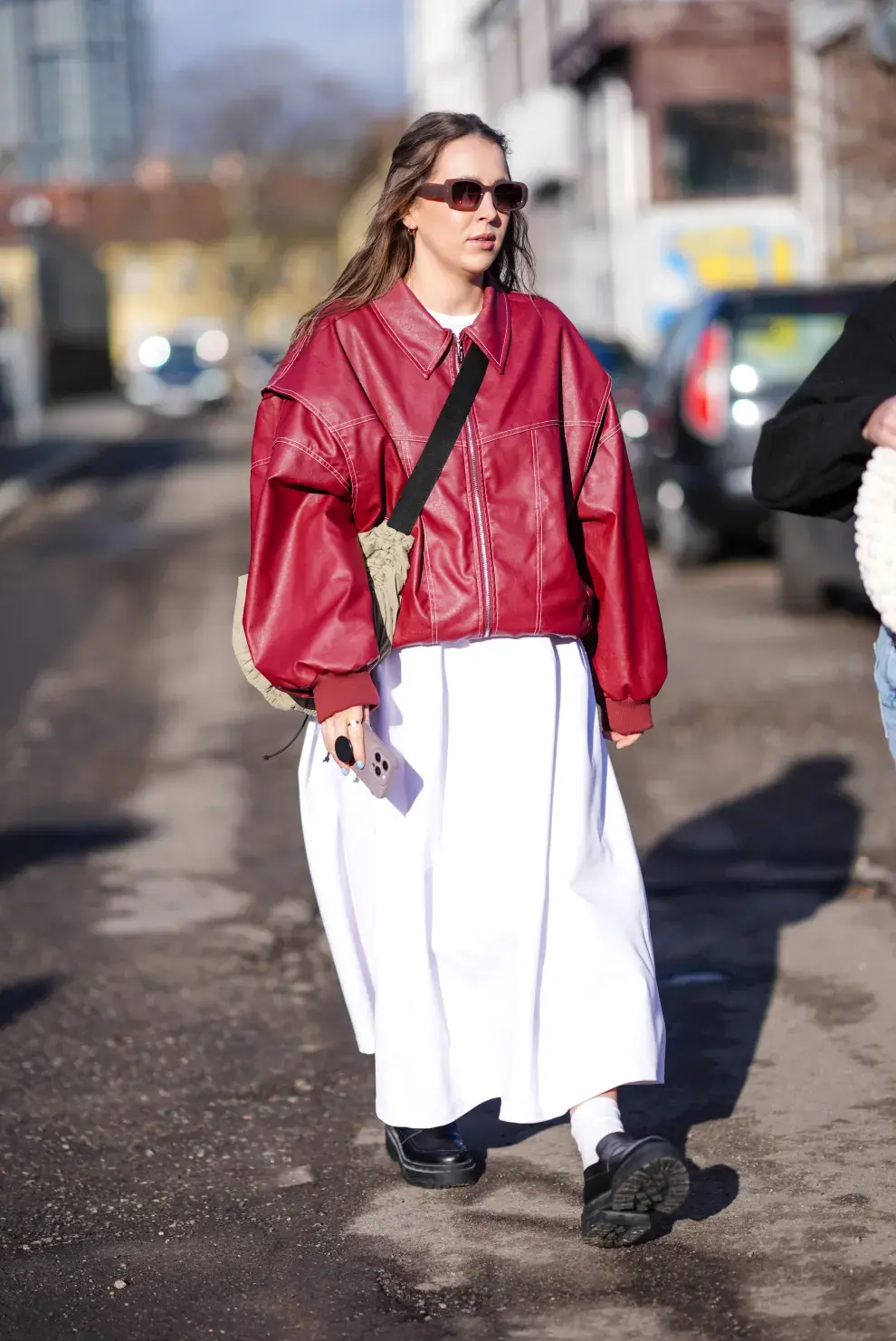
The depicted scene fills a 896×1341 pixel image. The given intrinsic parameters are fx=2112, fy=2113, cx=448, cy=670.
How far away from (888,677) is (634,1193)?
3.12 ft

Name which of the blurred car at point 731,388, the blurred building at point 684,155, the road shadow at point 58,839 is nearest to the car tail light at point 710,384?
the blurred car at point 731,388

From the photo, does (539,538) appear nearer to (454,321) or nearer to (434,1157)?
(454,321)

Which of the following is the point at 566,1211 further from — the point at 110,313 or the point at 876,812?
the point at 110,313

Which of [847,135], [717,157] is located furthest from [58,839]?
[717,157]

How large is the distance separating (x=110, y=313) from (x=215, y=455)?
147 feet

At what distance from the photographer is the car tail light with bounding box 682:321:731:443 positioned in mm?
12469

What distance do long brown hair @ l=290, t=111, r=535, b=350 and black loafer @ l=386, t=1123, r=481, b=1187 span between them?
1486mm

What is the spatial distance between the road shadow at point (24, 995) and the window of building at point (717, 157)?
28247mm

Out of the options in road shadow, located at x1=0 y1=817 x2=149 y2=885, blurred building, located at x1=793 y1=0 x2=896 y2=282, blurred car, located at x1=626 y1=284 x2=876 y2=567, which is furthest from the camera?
blurred building, located at x1=793 y1=0 x2=896 y2=282

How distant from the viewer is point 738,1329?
3.22 metres

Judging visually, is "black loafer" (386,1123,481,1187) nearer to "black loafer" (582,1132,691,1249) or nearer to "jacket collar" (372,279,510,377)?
"black loafer" (582,1132,691,1249)

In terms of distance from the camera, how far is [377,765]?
3.64m

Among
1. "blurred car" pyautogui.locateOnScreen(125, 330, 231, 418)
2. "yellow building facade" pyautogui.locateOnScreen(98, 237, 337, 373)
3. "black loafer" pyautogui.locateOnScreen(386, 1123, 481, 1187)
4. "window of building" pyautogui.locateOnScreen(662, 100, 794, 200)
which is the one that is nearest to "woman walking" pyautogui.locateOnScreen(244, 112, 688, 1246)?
"black loafer" pyautogui.locateOnScreen(386, 1123, 481, 1187)

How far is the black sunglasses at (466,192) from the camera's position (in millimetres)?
3691
